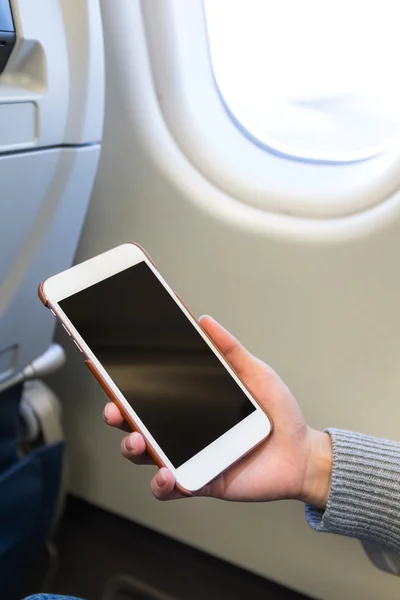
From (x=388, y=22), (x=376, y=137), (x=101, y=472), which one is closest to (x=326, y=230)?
(x=376, y=137)

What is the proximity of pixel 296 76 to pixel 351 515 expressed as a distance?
0.50 m

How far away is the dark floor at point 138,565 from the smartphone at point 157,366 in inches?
19.4

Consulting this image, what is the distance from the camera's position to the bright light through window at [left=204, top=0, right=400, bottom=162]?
649 millimetres

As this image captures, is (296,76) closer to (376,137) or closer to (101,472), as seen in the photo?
(376,137)

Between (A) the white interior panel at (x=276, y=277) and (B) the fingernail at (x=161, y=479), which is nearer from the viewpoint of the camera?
(B) the fingernail at (x=161, y=479)

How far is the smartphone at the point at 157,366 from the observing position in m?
0.49

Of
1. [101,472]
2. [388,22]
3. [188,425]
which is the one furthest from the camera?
[101,472]

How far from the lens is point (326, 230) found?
2.14ft

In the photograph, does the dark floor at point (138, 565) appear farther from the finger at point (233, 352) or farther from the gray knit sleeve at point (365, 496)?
the finger at point (233, 352)

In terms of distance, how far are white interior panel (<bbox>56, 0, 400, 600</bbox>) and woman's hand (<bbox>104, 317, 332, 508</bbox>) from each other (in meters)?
0.14

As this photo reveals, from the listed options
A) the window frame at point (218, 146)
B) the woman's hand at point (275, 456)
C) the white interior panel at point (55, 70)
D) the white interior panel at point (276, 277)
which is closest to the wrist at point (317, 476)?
the woman's hand at point (275, 456)

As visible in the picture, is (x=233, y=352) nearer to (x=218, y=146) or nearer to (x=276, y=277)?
(x=276, y=277)

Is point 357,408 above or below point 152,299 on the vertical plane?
below

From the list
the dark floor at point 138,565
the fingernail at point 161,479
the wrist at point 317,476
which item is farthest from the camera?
the dark floor at point 138,565
